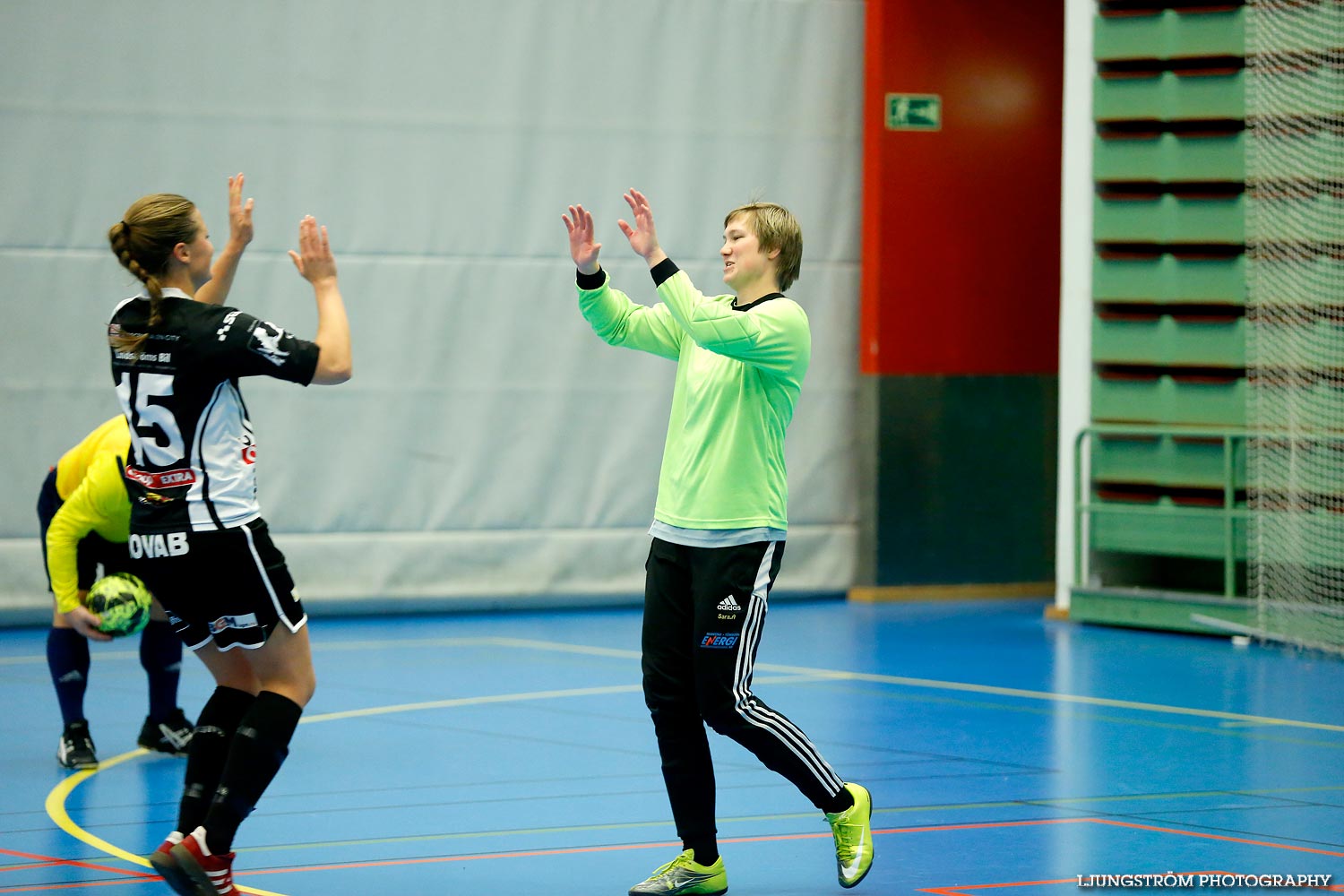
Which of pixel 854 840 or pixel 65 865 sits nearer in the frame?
pixel 854 840

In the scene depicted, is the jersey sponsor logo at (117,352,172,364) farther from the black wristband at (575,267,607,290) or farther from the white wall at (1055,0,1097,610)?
the white wall at (1055,0,1097,610)

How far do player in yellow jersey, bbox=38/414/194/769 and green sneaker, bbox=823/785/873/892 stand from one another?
2997mm

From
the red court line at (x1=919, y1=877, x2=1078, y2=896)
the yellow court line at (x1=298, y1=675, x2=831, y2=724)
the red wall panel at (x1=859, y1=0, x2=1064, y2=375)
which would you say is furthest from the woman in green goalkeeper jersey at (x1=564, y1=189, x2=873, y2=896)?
the red wall panel at (x1=859, y1=0, x2=1064, y2=375)

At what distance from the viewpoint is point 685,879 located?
17.6ft

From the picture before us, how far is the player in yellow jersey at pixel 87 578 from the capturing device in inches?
280

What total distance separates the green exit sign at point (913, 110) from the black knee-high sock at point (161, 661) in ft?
26.1

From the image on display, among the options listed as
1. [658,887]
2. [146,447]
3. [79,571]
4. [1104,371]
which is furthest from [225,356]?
[1104,371]

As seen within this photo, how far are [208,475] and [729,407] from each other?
153cm

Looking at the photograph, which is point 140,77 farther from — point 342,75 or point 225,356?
point 225,356

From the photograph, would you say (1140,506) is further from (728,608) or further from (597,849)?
(728,608)

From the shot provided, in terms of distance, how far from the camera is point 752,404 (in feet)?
17.8

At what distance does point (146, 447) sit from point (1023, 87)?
34.8ft

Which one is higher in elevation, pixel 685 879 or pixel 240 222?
pixel 240 222

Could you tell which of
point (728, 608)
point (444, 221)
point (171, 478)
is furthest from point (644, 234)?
point (444, 221)
